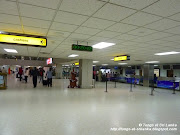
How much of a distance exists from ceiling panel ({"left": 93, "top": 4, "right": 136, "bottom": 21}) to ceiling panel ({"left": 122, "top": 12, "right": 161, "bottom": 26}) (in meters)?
0.18

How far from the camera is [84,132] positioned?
2.96m

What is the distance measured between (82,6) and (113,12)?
647 mm

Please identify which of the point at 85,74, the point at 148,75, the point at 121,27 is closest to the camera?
the point at 121,27

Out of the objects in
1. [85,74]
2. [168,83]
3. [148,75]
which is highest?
[85,74]

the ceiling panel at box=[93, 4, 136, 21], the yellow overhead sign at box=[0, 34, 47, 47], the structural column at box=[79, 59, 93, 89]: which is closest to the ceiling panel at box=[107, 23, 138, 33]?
the ceiling panel at box=[93, 4, 136, 21]

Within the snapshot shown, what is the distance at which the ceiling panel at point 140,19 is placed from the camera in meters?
2.65

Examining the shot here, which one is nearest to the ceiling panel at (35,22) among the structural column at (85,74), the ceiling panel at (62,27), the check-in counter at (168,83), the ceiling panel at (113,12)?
the ceiling panel at (62,27)

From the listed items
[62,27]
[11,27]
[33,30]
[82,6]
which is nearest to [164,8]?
[82,6]

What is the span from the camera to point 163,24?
311 centimetres

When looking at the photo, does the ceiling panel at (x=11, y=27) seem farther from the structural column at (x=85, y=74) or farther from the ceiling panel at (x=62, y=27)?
the structural column at (x=85, y=74)

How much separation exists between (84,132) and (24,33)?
350cm

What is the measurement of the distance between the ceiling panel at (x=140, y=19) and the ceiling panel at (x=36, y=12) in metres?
1.69

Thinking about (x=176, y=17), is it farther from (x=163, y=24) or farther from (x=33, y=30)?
(x=33, y=30)

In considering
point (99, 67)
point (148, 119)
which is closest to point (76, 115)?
point (148, 119)
